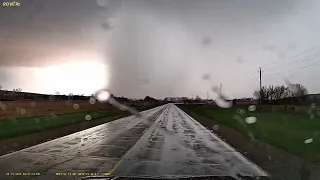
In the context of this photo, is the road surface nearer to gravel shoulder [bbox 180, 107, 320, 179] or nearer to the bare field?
gravel shoulder [bbox 180, 107, 320, 179]

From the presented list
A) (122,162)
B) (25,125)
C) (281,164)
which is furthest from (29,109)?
(281,164)

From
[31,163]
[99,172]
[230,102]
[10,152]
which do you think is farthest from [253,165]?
[230,102]

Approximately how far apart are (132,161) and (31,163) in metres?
3.17

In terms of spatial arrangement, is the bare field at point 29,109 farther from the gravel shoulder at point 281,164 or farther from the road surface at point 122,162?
the gravel shoulder at point 281,164

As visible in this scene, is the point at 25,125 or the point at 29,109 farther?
the point at 29,109

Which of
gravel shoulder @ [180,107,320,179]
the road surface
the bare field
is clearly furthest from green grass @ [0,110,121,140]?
gravel shoulder @ [180,107,320,179]

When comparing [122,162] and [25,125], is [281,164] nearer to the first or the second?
[122,162]

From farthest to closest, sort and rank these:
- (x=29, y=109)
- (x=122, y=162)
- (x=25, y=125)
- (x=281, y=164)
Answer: (x=29, y=109)
(x=25, y=125)
(x=281, y=164)
(x=122, y=162)

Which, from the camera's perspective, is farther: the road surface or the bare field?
the bare field

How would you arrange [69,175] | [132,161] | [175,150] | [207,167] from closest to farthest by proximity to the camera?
[69,175]
[207,167]
[132,161]
[175,150]

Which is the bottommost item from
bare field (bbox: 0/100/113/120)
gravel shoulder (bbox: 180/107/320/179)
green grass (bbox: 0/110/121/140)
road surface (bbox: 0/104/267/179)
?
gravel shoulder (bbox: 180/107/320/179)

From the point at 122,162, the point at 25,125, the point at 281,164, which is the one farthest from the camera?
the point at 25,125

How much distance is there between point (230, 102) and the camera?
5340 inches

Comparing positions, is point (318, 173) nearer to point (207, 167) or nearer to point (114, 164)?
point (207, 167)
